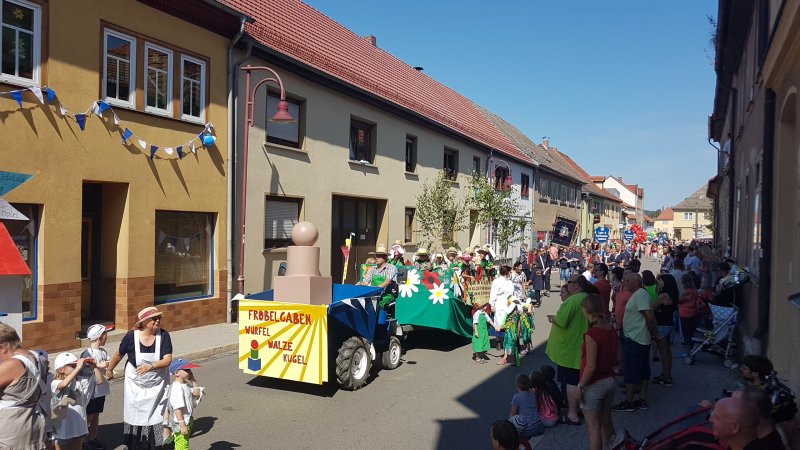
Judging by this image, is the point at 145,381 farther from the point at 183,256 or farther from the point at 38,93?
the point at 183,256

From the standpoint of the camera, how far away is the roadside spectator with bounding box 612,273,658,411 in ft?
23.4

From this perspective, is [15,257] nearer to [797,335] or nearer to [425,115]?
[797,335]

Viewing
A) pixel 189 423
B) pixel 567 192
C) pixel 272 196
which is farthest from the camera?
pixel 567 192

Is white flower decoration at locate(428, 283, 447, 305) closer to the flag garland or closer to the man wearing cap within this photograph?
the man wearing cap

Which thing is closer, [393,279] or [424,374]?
[424,374]

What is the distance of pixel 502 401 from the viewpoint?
24.6ft

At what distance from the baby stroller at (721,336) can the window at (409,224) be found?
11.9 metres

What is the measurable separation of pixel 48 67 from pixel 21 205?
7.24 ft

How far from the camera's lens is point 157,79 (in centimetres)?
1117

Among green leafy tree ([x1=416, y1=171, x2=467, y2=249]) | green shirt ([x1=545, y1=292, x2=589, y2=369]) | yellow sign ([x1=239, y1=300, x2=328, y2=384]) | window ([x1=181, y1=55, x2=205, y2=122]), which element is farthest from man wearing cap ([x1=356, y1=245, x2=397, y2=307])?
green leafy tree ([x1=416, y1=171, x2=467, y2=249])

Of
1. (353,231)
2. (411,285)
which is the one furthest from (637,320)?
(353,231)

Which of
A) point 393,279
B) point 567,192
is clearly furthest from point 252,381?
point 567,192

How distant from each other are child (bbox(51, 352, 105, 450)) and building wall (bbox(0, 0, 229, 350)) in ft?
16.1

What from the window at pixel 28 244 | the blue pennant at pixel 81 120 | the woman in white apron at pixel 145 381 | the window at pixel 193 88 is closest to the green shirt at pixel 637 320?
the woman in white apron at pixel 145 381
